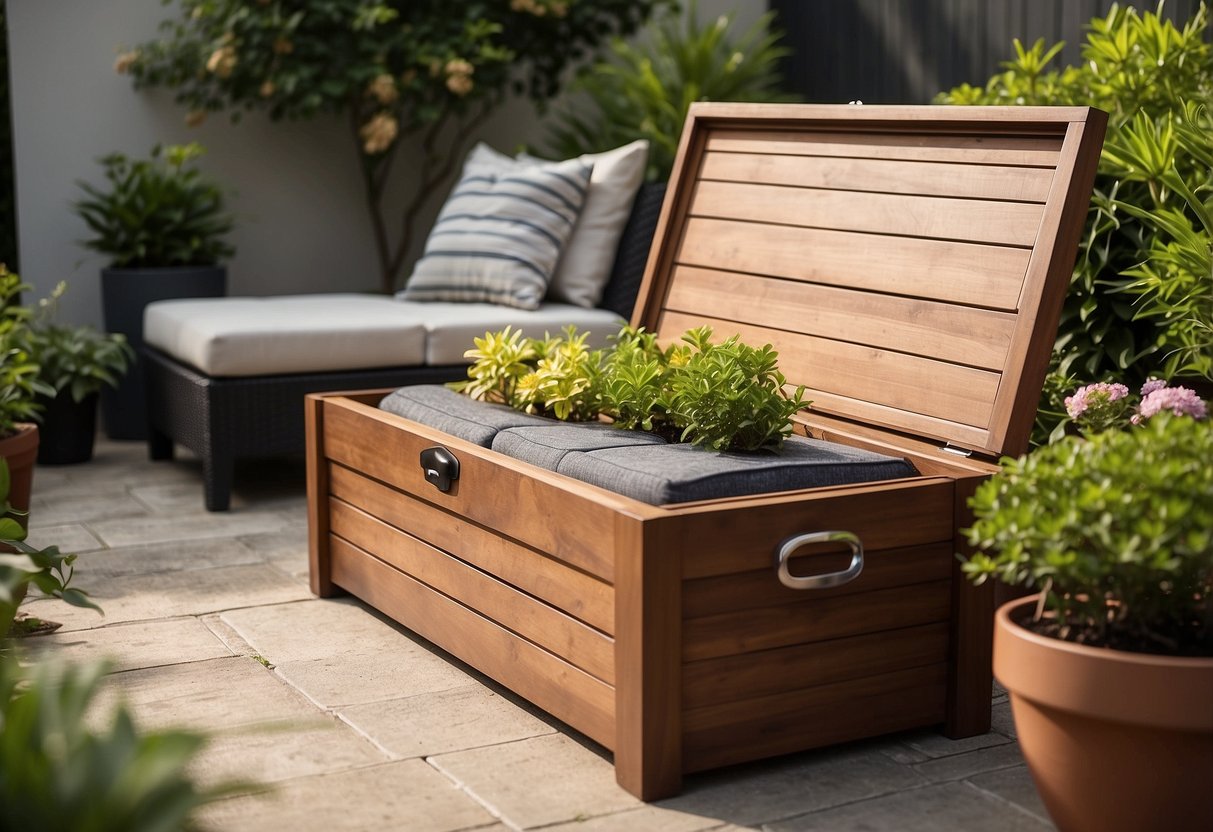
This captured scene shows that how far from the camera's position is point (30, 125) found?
5.82m

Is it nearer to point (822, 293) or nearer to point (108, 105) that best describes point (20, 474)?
point (822, 293)

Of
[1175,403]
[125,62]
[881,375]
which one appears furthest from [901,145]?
[125,62]

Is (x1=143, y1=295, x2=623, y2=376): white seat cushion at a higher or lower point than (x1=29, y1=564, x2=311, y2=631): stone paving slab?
higher

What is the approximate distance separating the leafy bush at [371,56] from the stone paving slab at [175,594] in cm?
265

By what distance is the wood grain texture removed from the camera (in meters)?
3.34

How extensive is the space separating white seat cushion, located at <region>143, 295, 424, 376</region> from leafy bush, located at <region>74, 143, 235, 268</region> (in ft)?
3.06

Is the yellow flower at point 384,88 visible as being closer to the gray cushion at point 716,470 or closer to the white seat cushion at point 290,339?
the white seat cushion at point 290,339

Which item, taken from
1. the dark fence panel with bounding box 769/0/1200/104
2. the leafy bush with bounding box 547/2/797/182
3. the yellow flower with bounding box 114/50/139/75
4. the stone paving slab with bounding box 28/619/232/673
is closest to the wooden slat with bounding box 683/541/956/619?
the stone paving slab with bounding box 28/619/232/673

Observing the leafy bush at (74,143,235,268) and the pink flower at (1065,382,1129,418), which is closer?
the pink flower at (1065,382,1129,418)

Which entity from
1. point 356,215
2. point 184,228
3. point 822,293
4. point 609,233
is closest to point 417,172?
point 356,215

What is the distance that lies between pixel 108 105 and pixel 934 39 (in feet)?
11.6

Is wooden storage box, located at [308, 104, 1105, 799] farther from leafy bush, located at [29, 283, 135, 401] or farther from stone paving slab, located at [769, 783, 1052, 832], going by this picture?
leafy bush, located at [29, 283, 135, 401]

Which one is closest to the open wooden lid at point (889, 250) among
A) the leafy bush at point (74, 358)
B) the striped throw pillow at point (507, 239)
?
the striped throw pillow at point (507, 239)

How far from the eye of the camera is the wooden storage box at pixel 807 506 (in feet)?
7.21
